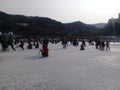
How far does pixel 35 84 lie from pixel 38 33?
143730 mm

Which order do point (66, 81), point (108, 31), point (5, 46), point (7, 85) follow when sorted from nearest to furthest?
point (7, 85) < point (66, 81) < point (5, 46) < point (108, 31)

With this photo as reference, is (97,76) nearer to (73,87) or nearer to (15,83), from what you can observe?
Answer: (73,87)

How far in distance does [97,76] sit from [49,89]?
3.39 m

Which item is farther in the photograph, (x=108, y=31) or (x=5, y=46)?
A: (x=108, y=31)

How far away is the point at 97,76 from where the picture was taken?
12477 mm

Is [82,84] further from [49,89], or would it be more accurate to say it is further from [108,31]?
[108,31]

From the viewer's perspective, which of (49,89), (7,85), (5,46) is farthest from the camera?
(5,46)

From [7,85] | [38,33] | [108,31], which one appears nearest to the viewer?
[7,85]

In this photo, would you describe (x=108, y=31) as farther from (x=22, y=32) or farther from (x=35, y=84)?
(x=35, y=84)

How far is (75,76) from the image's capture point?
41.2ft

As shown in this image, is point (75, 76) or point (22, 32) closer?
point (75, 76)

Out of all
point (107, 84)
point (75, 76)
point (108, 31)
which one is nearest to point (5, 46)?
point (75, 76)

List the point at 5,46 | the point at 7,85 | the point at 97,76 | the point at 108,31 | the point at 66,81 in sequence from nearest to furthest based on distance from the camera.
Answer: the point at 7,85
the point at 66,81
the point at 97,76
the point at 5,46
the point at 108,31

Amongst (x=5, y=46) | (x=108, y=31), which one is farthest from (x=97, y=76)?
(x=108, y=31)
